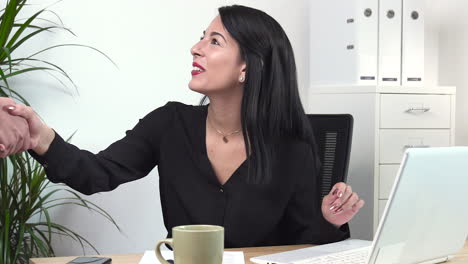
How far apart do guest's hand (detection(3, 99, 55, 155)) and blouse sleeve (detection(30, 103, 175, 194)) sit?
0.7 inches

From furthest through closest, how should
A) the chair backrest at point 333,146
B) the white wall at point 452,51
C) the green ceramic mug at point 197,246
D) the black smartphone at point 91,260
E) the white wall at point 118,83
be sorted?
the white wall at point 452,51 < the white wall at point 118,83 < the chair backrest at point 333,146 < the black smartphone at point 91,260 < the green ceramic mug at point 197,246

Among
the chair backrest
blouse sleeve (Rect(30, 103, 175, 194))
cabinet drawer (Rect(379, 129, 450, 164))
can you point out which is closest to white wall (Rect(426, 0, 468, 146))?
cabinet drawer (Rect(379, 129, 450, 164))

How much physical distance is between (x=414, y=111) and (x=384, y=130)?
18 cm

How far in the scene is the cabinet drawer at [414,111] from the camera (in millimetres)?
2756

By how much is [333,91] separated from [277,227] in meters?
1.30

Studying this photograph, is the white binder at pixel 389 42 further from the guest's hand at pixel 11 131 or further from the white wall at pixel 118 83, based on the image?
the guest's hand at pixel 11 131

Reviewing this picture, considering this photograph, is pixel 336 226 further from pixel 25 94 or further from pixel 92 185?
pixel 25 94

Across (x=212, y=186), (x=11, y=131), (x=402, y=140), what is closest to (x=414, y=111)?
(x=402, y=140)

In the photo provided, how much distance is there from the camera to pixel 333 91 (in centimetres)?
295

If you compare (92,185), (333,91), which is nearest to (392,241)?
(92,185)

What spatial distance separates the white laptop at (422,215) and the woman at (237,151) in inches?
14.0

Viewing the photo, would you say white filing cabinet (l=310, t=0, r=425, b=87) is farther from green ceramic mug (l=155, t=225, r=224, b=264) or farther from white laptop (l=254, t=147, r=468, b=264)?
green ceramic mug (l=155, t=225, r=224, b=264)

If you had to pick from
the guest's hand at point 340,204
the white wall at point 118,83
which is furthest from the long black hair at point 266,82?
the white wall at point 118,83

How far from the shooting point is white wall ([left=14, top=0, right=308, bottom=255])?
8.89 ft
